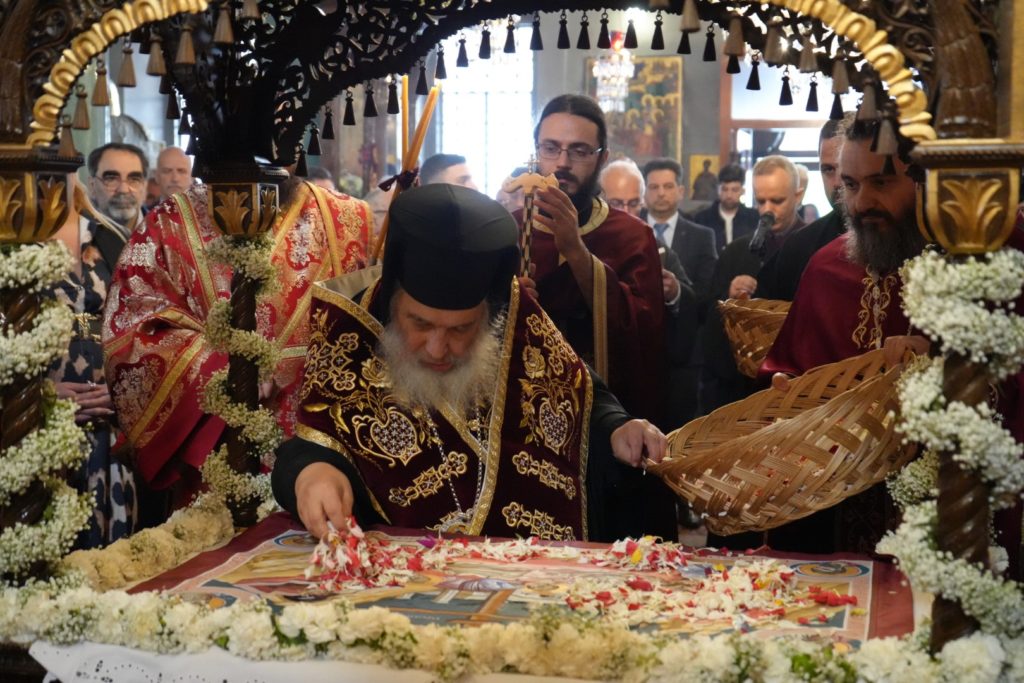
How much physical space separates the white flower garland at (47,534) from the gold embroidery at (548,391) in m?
1.28

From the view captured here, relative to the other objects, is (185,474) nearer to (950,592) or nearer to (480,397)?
(480,397)

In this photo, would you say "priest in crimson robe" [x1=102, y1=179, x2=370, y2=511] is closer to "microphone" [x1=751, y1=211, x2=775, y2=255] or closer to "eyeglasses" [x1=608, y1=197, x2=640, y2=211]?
"eyeglasses" [x1=608, y1=197, x2=640, y2=211]

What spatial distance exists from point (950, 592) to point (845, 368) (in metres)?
1.49

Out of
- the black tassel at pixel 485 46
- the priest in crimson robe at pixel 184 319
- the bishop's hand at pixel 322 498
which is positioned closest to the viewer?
the bishop's hand at pixel 322 498

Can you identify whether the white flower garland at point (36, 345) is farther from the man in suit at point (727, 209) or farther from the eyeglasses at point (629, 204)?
the man in suit at point (727, 209)

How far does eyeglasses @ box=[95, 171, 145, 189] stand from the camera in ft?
22.4

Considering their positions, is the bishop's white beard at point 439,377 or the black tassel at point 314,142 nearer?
the bishop's white beard at point 439,377

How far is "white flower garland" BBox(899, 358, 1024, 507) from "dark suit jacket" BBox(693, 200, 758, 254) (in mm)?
7885

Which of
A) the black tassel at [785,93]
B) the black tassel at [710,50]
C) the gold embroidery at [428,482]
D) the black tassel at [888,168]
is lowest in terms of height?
the gold embroidery at [428,482]

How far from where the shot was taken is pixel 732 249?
7805mm

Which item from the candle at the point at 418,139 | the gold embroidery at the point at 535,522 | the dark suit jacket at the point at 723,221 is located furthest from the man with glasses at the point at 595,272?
the dark suit jacket at the point at 723,221

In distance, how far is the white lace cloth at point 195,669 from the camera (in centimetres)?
278

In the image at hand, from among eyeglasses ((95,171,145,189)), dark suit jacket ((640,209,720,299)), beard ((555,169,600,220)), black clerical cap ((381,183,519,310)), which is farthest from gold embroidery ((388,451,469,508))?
dark suit jacket ((640,209,720,299))

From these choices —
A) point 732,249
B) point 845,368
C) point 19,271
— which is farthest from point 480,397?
point 732,249
